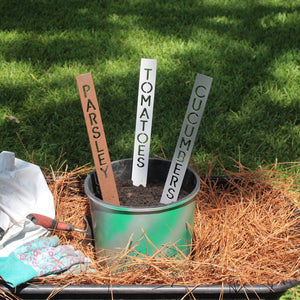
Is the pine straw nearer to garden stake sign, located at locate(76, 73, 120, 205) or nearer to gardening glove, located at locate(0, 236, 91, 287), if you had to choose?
gardening glove, located at locate(0, 236, 91, 287)

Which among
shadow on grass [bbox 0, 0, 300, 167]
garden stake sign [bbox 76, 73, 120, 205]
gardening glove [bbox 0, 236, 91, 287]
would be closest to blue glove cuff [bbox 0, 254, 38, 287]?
gardening glove [bbox 0, 236, 91, 287]

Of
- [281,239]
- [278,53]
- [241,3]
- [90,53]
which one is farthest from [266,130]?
[241,3]

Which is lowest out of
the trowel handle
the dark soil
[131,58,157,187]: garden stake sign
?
the trowel handle

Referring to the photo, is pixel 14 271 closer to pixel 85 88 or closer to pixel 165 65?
pixel 85 88

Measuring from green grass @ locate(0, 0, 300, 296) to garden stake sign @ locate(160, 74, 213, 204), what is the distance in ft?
2.12

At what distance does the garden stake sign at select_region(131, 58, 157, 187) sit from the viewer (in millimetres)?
1114

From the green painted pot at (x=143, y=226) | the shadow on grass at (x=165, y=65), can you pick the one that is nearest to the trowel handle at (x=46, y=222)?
the green painted pot at (x=143, y=226)

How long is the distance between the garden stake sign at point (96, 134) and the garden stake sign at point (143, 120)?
0.13 metres

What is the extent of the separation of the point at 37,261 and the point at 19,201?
10.1 inches

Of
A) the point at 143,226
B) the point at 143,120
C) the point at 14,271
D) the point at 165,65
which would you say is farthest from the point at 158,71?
the point at 14,271

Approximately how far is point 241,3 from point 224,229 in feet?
8.93

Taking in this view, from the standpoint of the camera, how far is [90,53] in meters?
2.78

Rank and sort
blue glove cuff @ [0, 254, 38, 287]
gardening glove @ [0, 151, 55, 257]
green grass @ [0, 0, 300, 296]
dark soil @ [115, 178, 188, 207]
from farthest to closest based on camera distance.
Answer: green grass @ [0, 0, 300, 296]
dark soil @ [115, 178, 188, 207]
gardening glove @ [0, 151, 55, 257]
blue glove cuff @ [0, 254, 38, 287]

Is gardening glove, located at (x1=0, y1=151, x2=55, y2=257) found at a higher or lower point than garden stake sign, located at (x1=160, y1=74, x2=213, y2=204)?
lower
